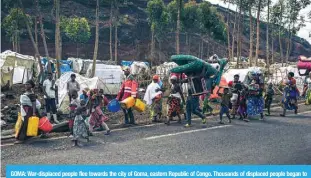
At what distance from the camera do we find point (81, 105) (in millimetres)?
8727

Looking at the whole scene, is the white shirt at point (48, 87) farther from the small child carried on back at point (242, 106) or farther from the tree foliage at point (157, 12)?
the tree foliage at point (157, 12)

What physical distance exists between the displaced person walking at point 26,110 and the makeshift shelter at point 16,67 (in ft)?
36.0

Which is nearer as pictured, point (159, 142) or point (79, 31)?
point (159, 142)

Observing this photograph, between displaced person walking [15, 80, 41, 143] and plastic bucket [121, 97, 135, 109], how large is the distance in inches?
97.0

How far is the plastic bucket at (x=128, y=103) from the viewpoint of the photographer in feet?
34.6

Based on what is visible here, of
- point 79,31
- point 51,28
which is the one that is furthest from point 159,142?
point 51,28

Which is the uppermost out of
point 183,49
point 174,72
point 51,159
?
point 183,49

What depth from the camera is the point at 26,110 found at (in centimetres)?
881

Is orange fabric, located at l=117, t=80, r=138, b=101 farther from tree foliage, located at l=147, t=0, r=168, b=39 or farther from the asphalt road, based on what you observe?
tree foliage, located at l=147, t=0, r=168, b=39

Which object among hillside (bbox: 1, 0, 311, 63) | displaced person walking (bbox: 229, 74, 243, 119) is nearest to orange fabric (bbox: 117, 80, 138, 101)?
displaced person walking (bbox: 229, 74, 243, 119)

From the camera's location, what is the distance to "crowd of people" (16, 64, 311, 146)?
347 inches

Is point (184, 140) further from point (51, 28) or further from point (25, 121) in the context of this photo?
point (51, 28)

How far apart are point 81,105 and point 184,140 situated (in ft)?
8.36

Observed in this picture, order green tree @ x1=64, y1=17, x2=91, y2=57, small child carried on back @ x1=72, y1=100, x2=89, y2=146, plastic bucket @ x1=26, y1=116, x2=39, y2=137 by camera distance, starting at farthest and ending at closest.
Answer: green tree @ x1=64, y1=17, x2=91, y2=57 → plastic bucket @ x1=26, y1=116, x2=39, y2=137 → small child carried on back @ x1=72, y1=100, x2=89, y2=146
